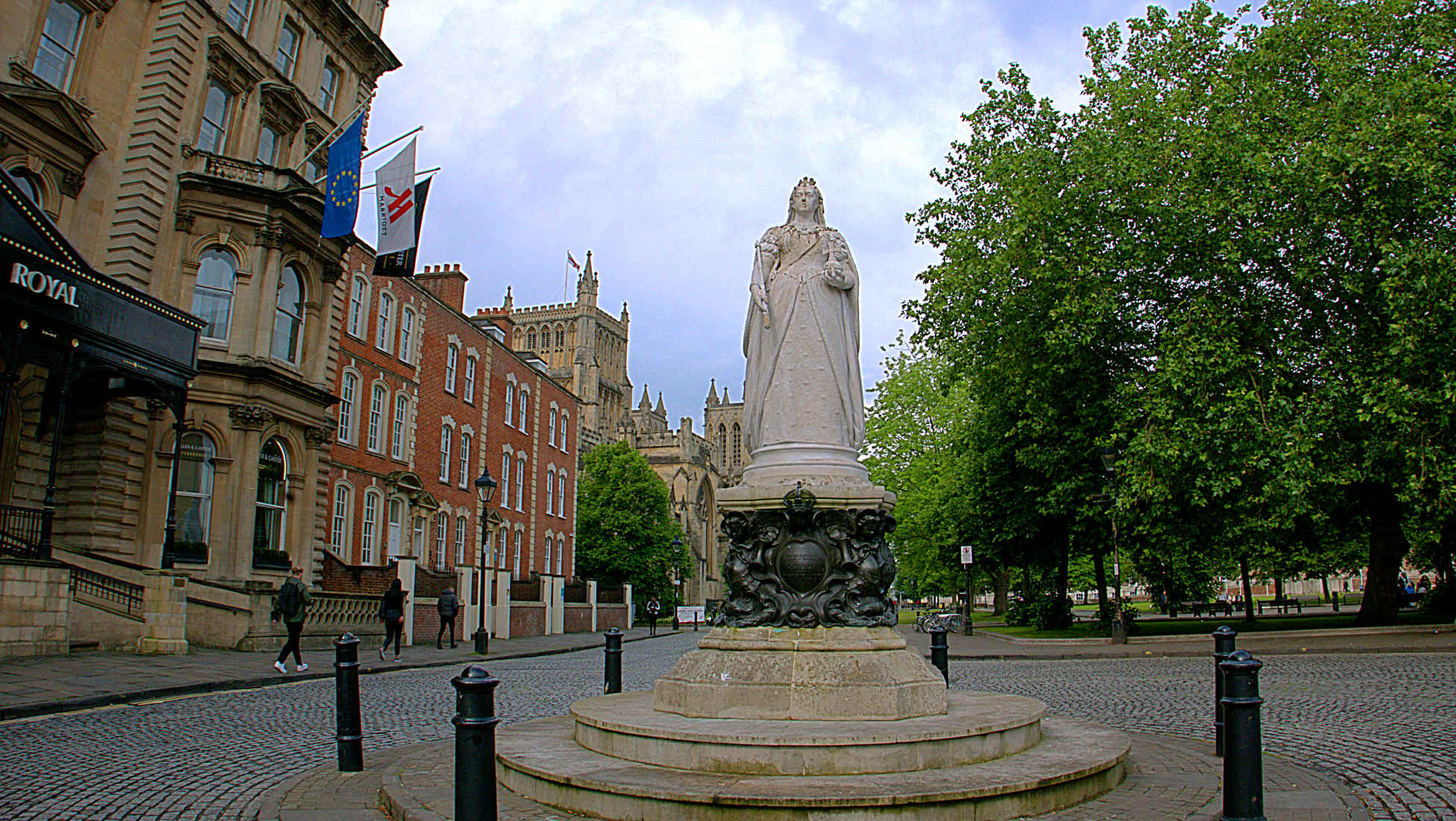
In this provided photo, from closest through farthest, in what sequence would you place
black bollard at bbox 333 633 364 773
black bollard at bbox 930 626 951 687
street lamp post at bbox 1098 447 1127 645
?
black bollard at bbox 333 633 364 773, black bollard at bbox 930 626 951 687, street lamp post at bbox 1098 447 1127 645

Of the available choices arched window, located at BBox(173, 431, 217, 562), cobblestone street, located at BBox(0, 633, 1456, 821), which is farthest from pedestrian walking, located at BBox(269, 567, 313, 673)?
arched window, located at BBox(173, 431, 217, 562)

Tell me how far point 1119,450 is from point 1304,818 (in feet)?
68.7

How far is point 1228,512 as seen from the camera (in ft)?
77.3

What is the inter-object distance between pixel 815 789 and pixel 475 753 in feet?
6.05

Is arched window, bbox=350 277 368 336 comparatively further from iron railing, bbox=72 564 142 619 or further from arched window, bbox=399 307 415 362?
iron railing, bbox=72 564 142 619

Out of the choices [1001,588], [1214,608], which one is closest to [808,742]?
[1214,608]

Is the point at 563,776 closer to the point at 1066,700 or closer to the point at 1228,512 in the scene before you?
the point at 1066,700

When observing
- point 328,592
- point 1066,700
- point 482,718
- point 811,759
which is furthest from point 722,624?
point 328,592

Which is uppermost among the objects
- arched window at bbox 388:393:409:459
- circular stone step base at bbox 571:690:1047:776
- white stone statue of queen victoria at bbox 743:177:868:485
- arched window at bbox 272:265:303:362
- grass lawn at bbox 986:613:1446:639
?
arched window at bbox 272:265:303:362

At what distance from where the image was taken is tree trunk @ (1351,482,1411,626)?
23.7 metres

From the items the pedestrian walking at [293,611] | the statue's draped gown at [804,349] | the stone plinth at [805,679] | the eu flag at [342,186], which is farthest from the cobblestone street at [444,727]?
the eu flag at [342,186]

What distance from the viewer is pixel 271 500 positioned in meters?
23.7

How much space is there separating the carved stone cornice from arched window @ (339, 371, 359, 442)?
7.22 m

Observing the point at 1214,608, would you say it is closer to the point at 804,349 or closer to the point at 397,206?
the point at 397,206
